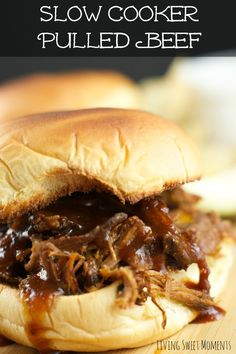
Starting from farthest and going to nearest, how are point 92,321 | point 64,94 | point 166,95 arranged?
point 166,95 → point 64,94 → point 92,321

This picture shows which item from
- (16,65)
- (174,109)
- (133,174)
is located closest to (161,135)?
(133,174)

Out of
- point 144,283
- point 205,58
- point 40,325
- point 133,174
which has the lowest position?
point 40,325

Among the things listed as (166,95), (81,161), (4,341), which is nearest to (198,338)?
(4,341)

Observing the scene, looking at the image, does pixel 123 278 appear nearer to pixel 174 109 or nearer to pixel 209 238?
pixel 209 238

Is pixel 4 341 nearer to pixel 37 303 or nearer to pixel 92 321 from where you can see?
pixel 37 303

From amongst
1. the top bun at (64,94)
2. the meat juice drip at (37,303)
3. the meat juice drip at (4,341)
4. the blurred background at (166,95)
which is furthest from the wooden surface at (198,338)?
the top bun at (64,94)

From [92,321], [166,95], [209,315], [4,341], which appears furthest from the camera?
[166,95]
